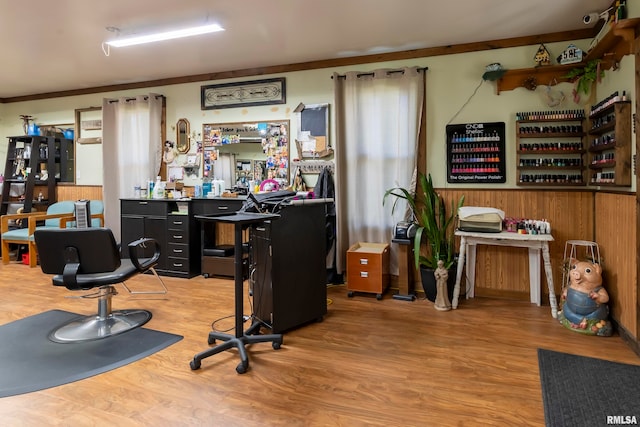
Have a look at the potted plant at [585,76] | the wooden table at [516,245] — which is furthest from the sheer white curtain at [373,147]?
the potted plant at [585,76]

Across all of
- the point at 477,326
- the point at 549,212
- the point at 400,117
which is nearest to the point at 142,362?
the point at 477,326

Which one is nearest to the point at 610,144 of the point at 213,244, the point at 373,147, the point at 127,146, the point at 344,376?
the point at 373,147

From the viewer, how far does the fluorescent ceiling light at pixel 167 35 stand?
134 inches

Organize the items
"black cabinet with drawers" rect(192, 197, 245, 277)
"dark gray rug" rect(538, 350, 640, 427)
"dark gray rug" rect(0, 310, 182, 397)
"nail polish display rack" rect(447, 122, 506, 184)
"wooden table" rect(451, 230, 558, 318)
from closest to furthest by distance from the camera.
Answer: "dark gray rug" rect(538, 350, 640, 427) → "dark gray rug" rect(0, 310, 182, 397) → "wooden table" rect(451, 230, 558, 318) → "nail polish display rack" rect(447, 122, 506, 184) → "black cabinet with drawers" rect(192, 197, 245, 277)

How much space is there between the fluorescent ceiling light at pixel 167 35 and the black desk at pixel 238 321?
1858mm

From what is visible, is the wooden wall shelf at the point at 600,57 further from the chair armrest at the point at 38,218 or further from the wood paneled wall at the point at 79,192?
the chair armrest at the point at 38,218

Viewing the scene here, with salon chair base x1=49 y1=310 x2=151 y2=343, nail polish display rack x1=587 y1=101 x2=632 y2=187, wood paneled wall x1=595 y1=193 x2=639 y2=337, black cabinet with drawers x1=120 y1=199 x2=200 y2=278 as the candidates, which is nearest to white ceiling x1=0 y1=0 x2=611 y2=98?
nail polish display rack x1=587 y1=101 x2=632 y2=187

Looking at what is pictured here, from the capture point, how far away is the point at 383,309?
3.54 metres

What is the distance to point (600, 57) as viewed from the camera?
331 centimetres

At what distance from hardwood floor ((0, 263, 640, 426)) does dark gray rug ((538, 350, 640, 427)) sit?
82 mm

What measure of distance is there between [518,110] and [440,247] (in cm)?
156

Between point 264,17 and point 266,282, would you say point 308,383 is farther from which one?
point 264,17

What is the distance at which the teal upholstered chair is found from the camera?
5169 mm

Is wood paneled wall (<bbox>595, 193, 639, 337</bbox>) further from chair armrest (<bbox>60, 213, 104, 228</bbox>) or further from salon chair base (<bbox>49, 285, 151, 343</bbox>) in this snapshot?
chair armrest (<bbox>60, 213, 104, 228</bbox>)
